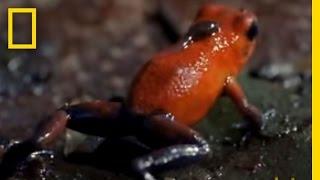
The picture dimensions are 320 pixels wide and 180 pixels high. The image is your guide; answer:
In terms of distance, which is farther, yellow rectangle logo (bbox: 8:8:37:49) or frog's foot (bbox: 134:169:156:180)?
yellow rectangle logo (bbox: 8:8:37:49)

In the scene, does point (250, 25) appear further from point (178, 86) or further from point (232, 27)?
point (178, 86)

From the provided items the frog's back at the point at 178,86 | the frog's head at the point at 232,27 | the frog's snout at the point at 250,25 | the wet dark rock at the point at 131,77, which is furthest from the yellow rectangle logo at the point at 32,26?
the frog's back at the point at 178,86

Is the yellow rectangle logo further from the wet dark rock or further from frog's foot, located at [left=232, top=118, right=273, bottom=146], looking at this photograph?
frog's foot, located at [left=232, top=118, right=273, bottom=146]

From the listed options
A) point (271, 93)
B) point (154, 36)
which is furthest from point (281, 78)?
point (154, 36)

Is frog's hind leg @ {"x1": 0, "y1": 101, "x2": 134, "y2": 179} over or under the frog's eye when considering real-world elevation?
under

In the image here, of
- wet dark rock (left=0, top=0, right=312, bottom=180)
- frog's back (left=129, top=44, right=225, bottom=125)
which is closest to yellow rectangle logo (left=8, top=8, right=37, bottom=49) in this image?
wet dark rock (left=0, top=0, right=312, bottom=180)

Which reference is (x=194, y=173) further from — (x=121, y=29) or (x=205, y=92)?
(x=121, y=29)

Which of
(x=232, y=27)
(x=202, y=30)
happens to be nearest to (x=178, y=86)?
(x=202, y=30)
